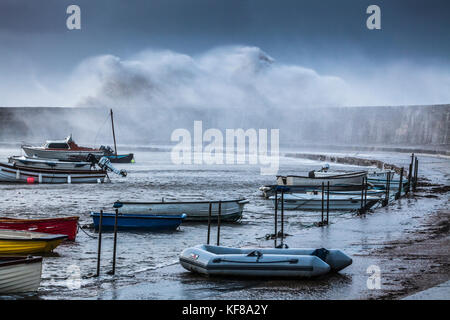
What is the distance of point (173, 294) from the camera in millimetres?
10672

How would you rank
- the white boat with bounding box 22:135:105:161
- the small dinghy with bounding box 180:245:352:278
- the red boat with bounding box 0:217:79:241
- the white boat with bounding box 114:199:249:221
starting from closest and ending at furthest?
the small dinghy with bounding box 180:245:352:278 < the red boat with bounding box 0:217:79:241 < the white boat with bounding box 114:199:249:221 < the white boat with bounding box 22:135:105:161

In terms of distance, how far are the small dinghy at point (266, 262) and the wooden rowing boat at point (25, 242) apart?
3.65 m

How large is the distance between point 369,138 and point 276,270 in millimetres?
189190

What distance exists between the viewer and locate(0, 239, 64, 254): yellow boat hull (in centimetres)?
1351

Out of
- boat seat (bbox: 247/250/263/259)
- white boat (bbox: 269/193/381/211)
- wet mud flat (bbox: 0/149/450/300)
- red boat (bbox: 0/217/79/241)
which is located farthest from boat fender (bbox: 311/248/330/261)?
white boat (bbox: 269/193/381/211)

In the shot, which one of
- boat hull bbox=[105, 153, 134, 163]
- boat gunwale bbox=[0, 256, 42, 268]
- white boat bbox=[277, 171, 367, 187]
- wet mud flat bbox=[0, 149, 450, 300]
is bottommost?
boat hull bbox=[105, 153, 134, 163]

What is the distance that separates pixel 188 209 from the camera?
21.0 m

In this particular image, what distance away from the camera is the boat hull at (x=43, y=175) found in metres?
39.5

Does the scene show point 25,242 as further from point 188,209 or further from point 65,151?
point 65,151

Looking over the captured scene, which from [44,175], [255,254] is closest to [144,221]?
[255,254]

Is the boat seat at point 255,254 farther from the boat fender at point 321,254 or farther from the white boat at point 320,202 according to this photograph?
the white boat at point 320,202

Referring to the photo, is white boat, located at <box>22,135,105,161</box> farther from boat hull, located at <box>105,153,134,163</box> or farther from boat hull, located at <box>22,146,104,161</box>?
boat hull, located at <box>105,153,134,163</box>

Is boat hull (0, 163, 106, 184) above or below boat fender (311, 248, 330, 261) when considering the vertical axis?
below
